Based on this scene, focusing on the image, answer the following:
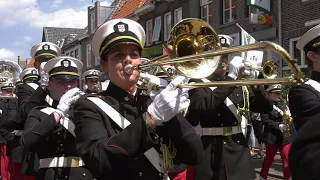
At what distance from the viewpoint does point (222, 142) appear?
448 centimetres

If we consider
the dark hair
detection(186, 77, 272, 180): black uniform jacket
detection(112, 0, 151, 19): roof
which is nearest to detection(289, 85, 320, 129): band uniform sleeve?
the dark hair

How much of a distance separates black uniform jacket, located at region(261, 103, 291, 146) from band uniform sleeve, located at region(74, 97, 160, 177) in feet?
19.5

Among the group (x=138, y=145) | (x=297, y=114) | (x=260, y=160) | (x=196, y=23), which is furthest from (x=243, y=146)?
(x=260, y=160)

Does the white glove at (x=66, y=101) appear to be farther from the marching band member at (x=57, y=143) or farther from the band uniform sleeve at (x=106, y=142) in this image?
the band uniform sleeve at (x=106, y=142)

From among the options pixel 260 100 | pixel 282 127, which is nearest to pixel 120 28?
pixel 260 100

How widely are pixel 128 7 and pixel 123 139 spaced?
25649 millimetres

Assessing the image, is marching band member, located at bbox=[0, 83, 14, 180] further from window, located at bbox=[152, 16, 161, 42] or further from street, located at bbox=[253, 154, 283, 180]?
window, located at bbox=[152, 16, 161, 42]

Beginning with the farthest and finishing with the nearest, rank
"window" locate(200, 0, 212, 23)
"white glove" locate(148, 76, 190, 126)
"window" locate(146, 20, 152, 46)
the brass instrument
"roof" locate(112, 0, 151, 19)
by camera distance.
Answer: "roof" locate(112, 0, 151, 19), "window" locate(146, 20, 152, 46), "window" locate(200, 0, 212, 23), the brass instrument, "white glove" locate(148, 76, 190, 126)

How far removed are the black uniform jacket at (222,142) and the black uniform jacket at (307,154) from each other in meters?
2.64

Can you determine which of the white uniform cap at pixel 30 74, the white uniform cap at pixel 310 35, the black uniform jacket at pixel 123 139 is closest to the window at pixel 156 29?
the white uniform cap at pixel 30 74

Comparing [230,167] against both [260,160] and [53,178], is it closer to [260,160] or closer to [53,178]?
[53,178]

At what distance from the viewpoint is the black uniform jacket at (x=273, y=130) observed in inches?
314

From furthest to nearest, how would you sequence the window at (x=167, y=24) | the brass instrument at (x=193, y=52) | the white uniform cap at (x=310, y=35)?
the window at (x=167, y=24), the white uniform cap at (x=310, y=35), the brass instrument at (x=193, y=52)

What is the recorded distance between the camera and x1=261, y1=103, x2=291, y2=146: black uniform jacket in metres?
7.98
